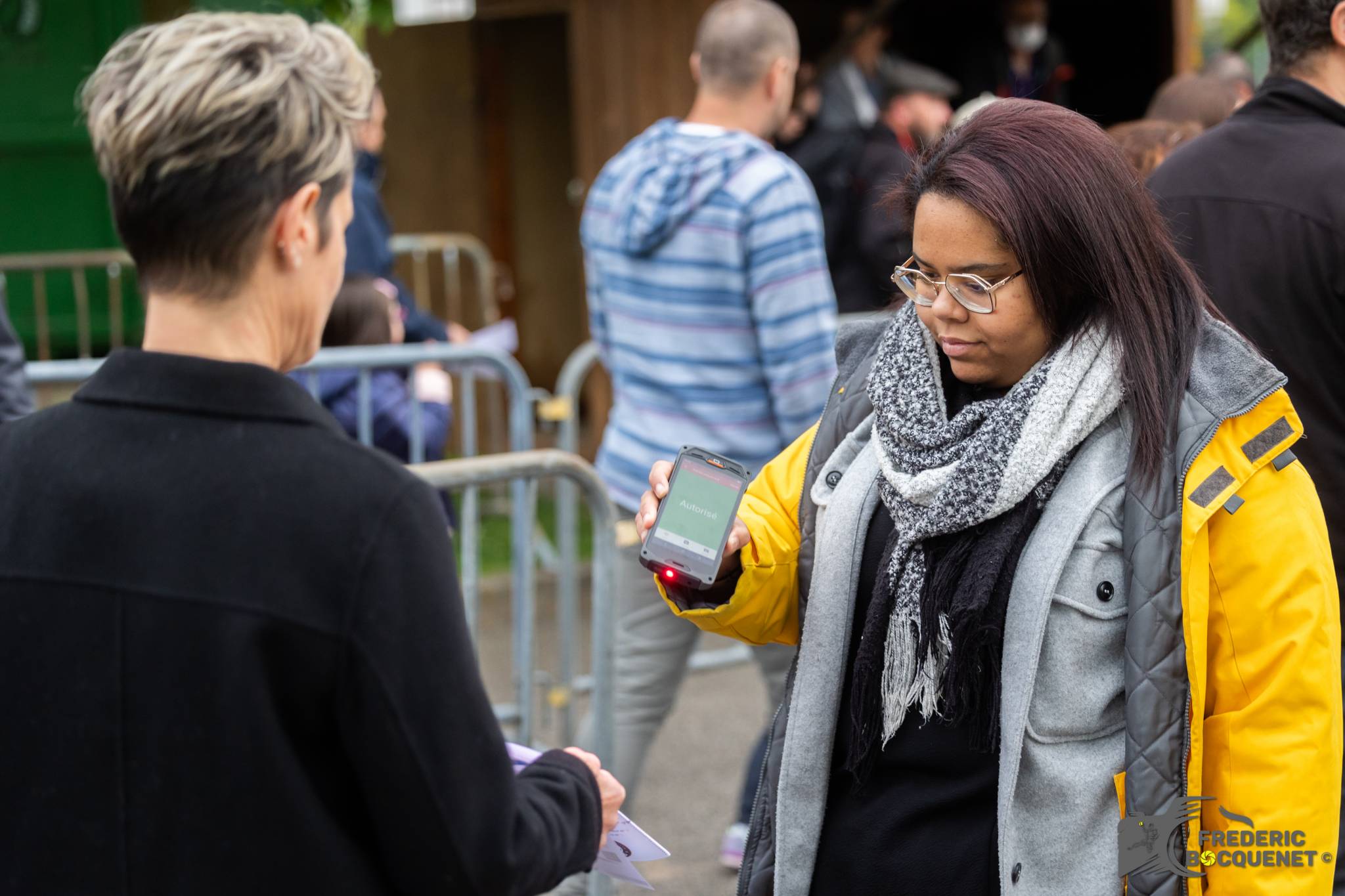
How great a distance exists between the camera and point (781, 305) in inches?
145

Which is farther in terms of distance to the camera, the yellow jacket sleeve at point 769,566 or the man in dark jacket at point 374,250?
the man in dark jacket at point 374,250

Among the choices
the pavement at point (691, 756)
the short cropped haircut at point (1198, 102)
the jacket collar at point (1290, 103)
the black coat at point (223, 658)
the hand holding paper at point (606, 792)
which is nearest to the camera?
the black coat at point (223, 658)

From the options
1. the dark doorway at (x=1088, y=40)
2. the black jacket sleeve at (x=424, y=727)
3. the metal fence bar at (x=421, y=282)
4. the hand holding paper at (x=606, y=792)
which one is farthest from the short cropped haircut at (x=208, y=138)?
the dark doorway at (x=1088, y=40)

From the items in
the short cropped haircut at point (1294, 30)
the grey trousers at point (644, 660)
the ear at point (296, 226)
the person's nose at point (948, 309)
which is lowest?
the grey trousers at point (644, 660)

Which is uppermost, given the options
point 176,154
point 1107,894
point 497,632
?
point 176,154

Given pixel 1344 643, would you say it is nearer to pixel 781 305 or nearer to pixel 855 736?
pixel 855 736

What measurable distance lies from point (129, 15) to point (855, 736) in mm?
6423

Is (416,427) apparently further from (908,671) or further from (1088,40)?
(1088,40)

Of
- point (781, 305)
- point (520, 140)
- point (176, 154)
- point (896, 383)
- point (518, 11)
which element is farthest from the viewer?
point (520, 140)

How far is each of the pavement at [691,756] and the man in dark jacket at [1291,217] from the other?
78.3 inches

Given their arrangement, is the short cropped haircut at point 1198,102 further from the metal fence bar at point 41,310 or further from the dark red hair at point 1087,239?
the metal fence bar at point 41,310

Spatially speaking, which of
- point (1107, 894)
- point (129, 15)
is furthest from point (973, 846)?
point (129, 15)

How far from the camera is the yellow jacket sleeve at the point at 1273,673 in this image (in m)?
1.92

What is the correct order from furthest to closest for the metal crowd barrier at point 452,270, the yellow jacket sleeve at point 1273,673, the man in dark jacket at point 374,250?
the metal crowd barrier at point 452,270 < the man in dark jacket at point 374,250 < the yellow jacket sleeve at point 1273,673
